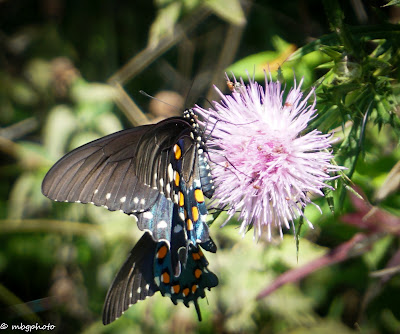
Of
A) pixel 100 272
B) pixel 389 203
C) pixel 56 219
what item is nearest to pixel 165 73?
pixel 56 219

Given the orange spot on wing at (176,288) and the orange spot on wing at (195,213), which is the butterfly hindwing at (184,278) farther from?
the orange spot on wing at (195,213)

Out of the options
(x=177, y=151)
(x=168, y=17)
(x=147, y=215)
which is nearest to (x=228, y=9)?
(x=168, y=17)

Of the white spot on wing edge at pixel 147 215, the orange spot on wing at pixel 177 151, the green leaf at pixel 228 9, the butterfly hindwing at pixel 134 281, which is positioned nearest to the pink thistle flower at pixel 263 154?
the orange spot on wing at pixel 177 151

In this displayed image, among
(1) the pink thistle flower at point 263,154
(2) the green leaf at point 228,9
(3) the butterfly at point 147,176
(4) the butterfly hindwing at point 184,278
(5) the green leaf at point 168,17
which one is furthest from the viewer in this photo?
(5) the green leaf at point 168,17

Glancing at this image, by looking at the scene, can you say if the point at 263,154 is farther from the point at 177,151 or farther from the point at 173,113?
the point at 173,113

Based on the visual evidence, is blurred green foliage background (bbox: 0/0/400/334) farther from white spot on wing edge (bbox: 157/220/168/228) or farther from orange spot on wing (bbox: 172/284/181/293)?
white spot on wing edge (bbox: 157/220/168/228)

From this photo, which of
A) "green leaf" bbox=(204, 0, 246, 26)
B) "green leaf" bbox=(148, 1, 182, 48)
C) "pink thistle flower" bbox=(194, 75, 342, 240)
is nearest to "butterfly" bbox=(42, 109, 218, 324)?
"pink thistle flower" bbox=(194, 75, 342, 240)
